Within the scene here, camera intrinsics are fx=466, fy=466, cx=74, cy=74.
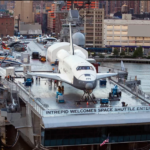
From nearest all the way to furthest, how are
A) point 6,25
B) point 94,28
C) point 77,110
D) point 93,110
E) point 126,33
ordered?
point 77,110
point 93,110
point 126,33
point 94,28
point 6,25

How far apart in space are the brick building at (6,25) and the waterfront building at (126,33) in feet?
110

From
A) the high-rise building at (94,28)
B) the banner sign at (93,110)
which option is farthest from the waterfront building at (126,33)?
the banner sign at (93,110)

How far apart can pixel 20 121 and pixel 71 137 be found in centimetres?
709

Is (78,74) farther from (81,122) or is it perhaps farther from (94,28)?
(94,28)

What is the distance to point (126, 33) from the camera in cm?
14475

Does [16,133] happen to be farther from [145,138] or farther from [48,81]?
[145,138]

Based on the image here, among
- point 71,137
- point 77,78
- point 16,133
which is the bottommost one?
Answer: point 16,133

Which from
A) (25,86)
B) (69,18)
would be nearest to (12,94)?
(25,86)

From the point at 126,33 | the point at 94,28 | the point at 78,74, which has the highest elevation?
the point at 78,74

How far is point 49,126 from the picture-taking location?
33.2m

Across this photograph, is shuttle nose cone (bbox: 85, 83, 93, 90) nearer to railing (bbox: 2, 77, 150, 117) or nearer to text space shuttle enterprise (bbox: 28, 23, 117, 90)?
text space shuttle enterprise (bbox: 28, 23, 117, 90)

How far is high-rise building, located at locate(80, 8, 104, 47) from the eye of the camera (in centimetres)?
15212

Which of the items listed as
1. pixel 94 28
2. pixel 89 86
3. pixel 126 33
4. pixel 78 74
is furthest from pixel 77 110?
pixel 94 28

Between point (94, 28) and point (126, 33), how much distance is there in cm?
1295
